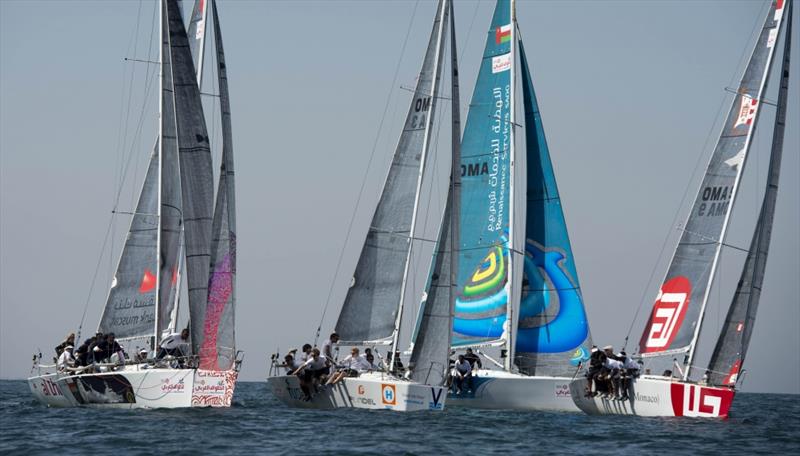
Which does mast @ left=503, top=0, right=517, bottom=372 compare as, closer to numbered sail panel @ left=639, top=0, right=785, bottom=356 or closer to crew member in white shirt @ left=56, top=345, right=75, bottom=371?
numbered sail panel @ left=639, top=0, right=785, bottom=356

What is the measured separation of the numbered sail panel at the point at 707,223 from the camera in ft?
106

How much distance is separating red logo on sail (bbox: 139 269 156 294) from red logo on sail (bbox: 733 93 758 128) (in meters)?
14.7

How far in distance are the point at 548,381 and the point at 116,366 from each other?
11.3 metres

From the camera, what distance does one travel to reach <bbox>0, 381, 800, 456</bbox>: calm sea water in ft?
71.7

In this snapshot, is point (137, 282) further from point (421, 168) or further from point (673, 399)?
point (673, 399)

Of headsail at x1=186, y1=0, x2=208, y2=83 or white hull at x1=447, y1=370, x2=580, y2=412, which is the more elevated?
headsail at x1=186, y1=0, x2=208, y2=83

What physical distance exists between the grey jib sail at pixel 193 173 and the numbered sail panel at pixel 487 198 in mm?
11052

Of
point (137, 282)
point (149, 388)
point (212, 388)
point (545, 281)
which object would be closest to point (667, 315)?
point (545, 281)

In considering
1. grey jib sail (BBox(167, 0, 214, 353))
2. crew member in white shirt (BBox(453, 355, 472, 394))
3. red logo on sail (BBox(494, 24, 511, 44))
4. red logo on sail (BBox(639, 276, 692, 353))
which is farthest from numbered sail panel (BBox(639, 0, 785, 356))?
grey jib sail (BBox(167, 0, 214, 353))

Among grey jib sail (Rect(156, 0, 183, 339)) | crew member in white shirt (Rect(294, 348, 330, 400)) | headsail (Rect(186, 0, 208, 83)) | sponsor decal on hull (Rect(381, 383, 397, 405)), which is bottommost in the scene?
sponsor decal on hull (Rect(381, 383, 397, 405))

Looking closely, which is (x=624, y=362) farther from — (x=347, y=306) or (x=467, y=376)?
(x=347, y=306)

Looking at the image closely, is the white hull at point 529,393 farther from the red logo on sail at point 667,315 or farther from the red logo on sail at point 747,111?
the red logo on sail at point 747,111

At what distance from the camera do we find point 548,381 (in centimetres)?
3369

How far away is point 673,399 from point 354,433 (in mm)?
9379
